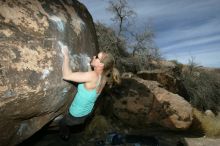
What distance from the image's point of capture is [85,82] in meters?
5.08

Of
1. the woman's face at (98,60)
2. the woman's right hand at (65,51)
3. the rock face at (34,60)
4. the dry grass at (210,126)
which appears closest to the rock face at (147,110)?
the dry grass at (210,126)

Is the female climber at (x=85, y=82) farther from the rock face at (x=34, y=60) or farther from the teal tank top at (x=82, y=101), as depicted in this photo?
the rock face at (x=34, y=60)

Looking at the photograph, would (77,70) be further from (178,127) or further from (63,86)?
(178,127)

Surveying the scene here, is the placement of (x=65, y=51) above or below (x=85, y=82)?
above

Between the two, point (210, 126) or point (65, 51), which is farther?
point (210, 126)

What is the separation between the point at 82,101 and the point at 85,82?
31 cm

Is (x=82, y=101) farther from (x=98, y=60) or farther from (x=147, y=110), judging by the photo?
(x=147, y=110)

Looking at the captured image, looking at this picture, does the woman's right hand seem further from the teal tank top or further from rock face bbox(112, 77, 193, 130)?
rock face bbox(112, 77, 193, 130)

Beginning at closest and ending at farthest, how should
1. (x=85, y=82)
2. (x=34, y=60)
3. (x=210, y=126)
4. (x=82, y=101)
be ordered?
(x=34, y=60) < (x=85, y=82) < (x=82, y=101) < (x=210, y=126)

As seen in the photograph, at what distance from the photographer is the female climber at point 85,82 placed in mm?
4863

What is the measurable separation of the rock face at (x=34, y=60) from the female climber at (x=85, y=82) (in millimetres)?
110

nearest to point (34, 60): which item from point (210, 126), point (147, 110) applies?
point (147, 110)

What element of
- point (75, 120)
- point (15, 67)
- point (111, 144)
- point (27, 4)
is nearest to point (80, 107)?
point (75, 120)

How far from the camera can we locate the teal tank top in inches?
204
